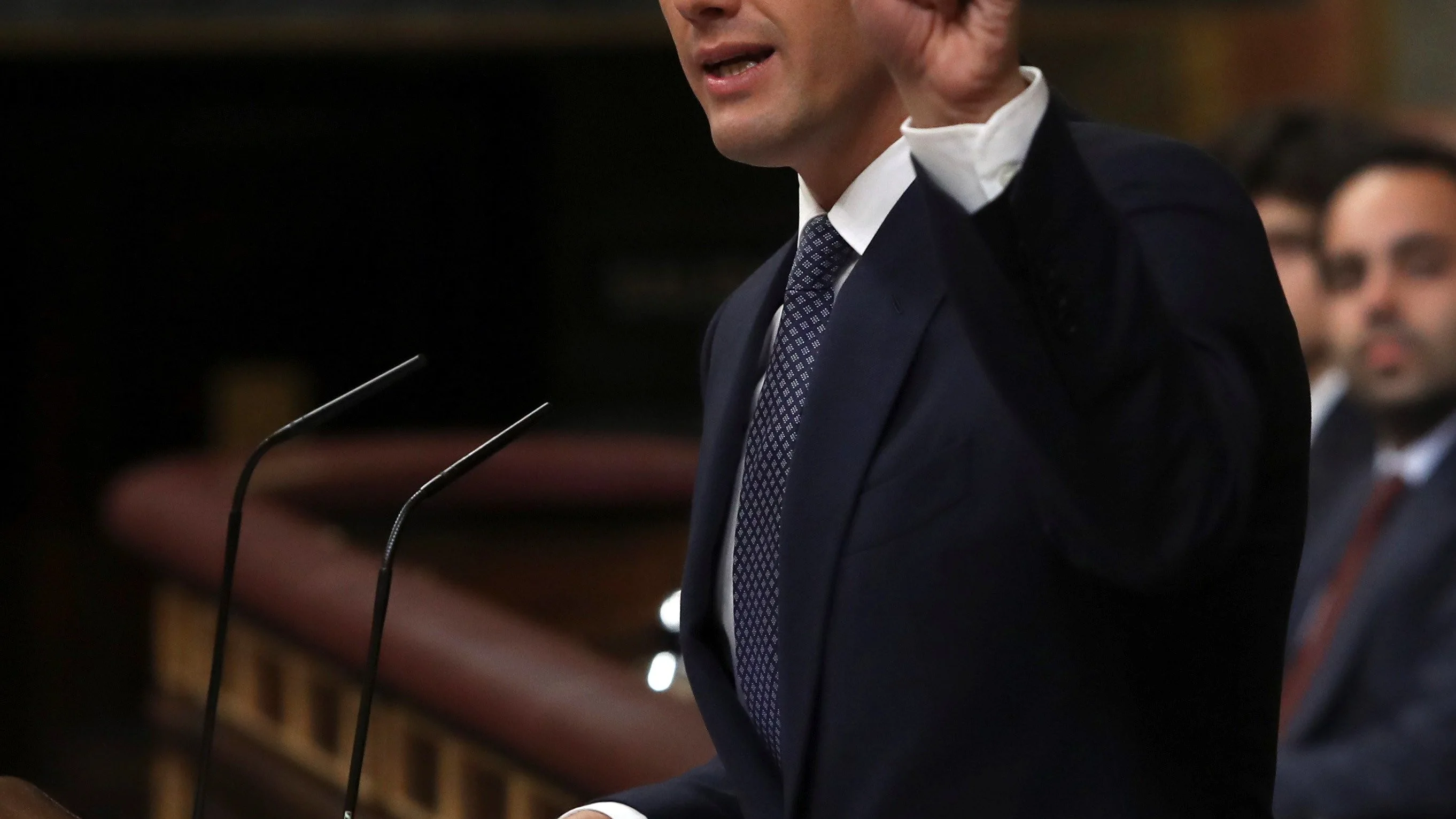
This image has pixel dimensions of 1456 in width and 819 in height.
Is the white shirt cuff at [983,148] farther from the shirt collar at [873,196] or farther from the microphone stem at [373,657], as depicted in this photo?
the microphone stem at [373,657]

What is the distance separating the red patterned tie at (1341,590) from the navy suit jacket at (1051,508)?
1860 millimetres

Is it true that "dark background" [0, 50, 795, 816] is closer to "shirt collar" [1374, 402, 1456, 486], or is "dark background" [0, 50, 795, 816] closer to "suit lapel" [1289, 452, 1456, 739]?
"shirt collar" [1374, 402, 1456, 486]

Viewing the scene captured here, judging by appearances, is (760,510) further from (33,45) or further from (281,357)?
(281,357)

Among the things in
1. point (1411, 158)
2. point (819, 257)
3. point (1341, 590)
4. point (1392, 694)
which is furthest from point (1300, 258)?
point (819, 257)

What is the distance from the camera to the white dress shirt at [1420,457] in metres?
2.67

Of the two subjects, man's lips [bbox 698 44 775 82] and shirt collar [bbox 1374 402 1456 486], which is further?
shirt collar [bbox 1374 402 1456 486]

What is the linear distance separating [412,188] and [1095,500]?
853 centimetres

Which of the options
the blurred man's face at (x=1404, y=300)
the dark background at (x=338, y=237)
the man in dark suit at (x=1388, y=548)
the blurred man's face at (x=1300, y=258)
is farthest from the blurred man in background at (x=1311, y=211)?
the dark background at (x=338, y=237)

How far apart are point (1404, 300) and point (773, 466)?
2.01 meters

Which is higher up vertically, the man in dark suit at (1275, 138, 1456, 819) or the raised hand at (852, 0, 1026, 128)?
the raised hand at (852, 0, 1026, 128)

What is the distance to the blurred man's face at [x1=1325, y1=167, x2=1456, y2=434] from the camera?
275 cm

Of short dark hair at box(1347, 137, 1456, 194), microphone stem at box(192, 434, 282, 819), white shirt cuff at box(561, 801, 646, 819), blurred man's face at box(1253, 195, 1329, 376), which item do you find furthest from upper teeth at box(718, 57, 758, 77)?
blurred man's face at box(1253, 195, 1329, 376)

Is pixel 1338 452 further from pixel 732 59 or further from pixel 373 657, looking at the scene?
pixel 373 657

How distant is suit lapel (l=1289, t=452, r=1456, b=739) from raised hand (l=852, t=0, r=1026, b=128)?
1983 mm
